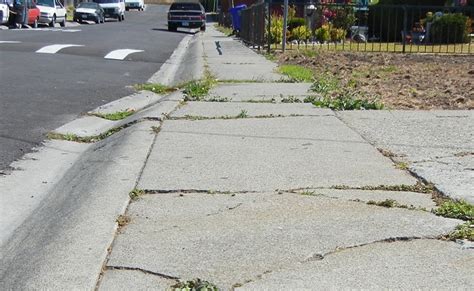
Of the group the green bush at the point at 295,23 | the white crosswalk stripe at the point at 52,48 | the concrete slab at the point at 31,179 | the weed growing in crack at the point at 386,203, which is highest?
the green bush at the point at 295,23

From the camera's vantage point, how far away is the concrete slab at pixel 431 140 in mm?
5875

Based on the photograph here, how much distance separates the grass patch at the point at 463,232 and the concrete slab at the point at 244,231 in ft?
0.23

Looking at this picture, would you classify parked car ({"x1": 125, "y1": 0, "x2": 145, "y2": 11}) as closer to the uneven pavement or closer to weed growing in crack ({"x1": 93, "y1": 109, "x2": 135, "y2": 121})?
weed growing in crack ({"x1": 93, "y1": 109, "x2": 135, "y2": 121})

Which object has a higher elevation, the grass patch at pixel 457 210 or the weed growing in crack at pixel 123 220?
the grass patch at pixel 457 210

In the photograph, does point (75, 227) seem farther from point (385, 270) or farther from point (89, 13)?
point (89, 13)

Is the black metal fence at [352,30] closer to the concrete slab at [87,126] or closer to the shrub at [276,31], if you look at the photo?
the shrub at [276,31]

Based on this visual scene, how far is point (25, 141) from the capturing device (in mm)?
7879

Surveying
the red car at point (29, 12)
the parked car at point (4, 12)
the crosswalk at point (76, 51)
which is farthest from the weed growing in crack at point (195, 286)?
the red car at point (29, 12)

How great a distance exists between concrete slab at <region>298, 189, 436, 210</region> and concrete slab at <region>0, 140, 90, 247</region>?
2.11 meters

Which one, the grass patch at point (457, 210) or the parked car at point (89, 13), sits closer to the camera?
the grass patch at point (457, 210)

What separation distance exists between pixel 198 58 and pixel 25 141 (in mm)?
11037

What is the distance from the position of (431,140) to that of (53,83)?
6865 millimetres

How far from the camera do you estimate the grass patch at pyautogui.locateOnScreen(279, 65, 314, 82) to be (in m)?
13.3

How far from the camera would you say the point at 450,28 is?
80.5 feet
